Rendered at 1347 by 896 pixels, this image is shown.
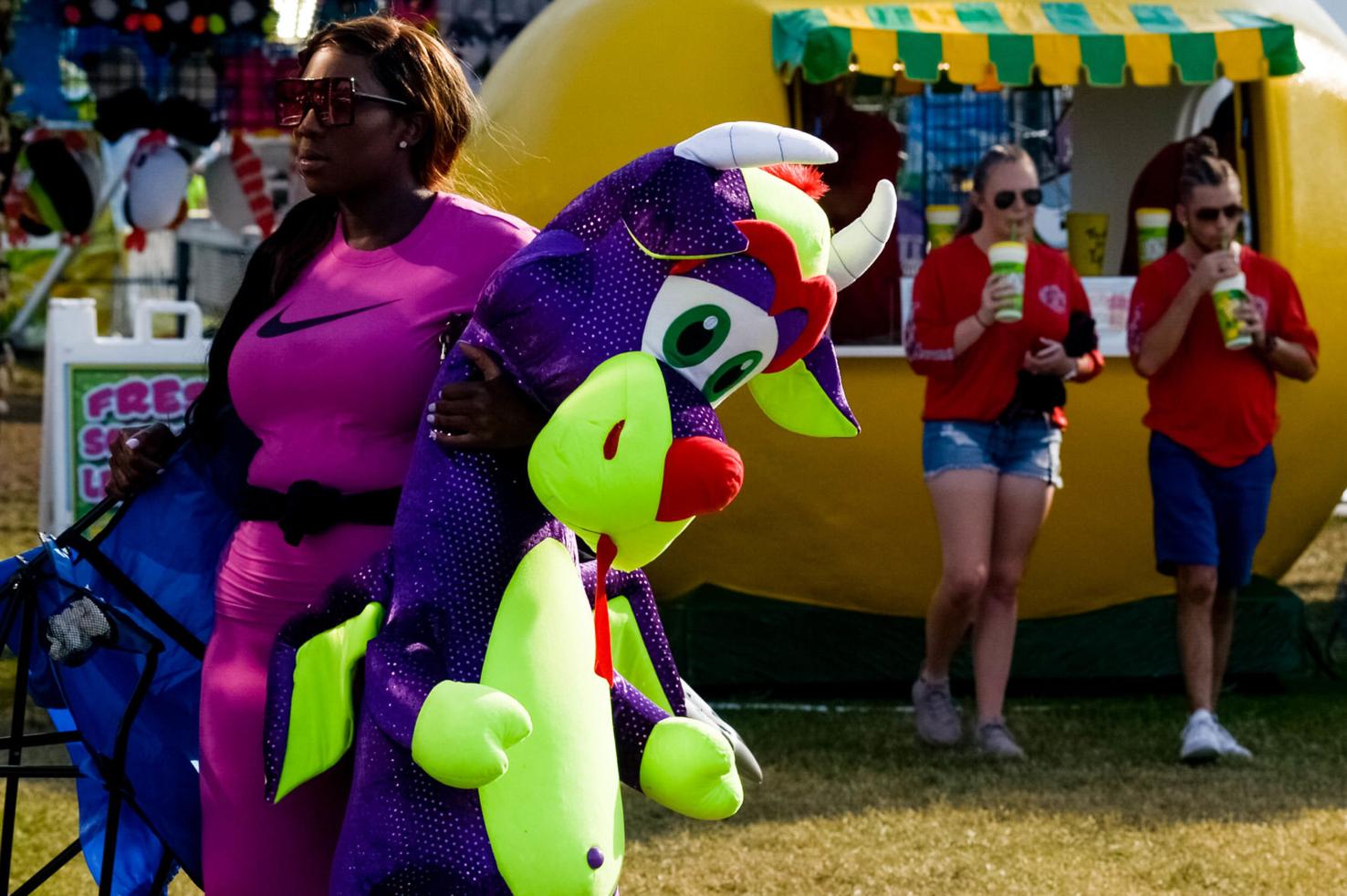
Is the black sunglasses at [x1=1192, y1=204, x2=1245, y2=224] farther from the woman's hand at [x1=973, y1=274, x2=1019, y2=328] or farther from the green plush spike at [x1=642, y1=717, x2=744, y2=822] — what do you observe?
the green plush spike at [x1=642, y1=717, x2=744, y2=822]

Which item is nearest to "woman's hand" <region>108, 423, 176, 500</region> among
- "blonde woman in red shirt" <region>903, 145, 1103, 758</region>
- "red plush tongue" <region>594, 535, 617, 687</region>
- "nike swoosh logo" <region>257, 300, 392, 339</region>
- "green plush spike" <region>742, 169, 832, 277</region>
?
"nike swoosh logo" <region>257, 300, 392, 339</region>

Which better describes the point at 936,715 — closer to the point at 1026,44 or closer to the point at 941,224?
the point at 941,224

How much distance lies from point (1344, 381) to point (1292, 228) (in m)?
0.52

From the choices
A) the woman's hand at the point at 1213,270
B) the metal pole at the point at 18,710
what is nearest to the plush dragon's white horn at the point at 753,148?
the metal pole at the point at 18,710

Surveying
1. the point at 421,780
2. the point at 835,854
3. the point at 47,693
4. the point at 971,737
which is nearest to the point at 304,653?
the point at 421,780

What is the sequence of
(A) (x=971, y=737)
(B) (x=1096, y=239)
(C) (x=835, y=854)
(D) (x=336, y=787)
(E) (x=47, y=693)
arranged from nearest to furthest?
1. (D) (x=336, y=787)
2. (E) (x=47, y=693)
3. (C) (x=835, y=854)
4. (A) (x=971, y=737)
5. (B) (x=1096, y=239)

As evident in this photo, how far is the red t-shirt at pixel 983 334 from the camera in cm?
550

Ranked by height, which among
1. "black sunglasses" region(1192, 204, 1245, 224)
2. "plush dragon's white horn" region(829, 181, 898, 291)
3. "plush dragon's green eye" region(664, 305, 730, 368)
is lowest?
"black sunglasses" region(1192, 204, 1245, 224)

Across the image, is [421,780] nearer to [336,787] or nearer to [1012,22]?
[336,787]

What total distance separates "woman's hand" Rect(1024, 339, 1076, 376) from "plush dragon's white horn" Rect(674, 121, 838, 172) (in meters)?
3.04

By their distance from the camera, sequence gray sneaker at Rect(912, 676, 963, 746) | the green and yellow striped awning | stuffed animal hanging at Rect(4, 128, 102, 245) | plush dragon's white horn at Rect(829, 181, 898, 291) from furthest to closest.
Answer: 1. stuffed animal hanging at Rect(4, 128, 102, 245)
2. the green and yellow striped awning
3. gray sneaker at Rect(912, 676, 963, 746)
4. plush dragon's white horn at Rect(829, 181, 898, 291)

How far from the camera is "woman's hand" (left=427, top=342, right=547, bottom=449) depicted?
2.53 metres

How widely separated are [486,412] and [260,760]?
23.3 inches

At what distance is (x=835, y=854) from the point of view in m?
4.66
